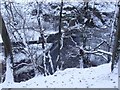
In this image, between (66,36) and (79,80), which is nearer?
(79,80)

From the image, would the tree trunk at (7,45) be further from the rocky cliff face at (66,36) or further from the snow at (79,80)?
the snow at (79,80)

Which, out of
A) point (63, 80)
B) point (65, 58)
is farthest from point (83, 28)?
point (63, 80)

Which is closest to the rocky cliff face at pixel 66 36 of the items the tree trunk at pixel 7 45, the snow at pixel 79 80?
the tree trunk at pixel 7 45

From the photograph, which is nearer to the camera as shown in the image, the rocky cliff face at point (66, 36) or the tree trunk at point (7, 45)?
the tree trunk at point (7, 45)

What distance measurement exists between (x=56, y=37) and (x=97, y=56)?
83.0 inches

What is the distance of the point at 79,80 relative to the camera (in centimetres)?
790

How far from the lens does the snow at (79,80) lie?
757 centimetres

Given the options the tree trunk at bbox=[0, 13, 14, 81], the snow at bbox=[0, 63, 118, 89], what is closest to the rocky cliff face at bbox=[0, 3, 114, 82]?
the tree trunk at bbox=[0, 13, 14, 81]

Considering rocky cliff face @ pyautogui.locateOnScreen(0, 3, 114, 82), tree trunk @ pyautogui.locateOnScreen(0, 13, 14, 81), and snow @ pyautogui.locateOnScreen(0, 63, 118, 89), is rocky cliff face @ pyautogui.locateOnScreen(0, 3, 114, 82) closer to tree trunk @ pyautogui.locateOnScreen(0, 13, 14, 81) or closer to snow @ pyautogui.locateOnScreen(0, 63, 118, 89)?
tree trunk @ pyautogui.locateOnScreen(0, 13, 14, 81)

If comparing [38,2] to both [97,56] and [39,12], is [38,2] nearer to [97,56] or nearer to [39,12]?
[39,12]

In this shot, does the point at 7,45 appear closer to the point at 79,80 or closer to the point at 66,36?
the point at 66,36

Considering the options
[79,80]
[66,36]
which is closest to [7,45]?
[66,36]

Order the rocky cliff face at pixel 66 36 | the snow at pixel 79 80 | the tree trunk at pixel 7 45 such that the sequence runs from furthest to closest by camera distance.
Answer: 1. the rocky cliff face at pixel 66 36
2. the tree trunk at pixel 7 45
3. the snow at pixel 79 80

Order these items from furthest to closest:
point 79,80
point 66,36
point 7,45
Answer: point 66,36 < point 7,45 < point 79,80
